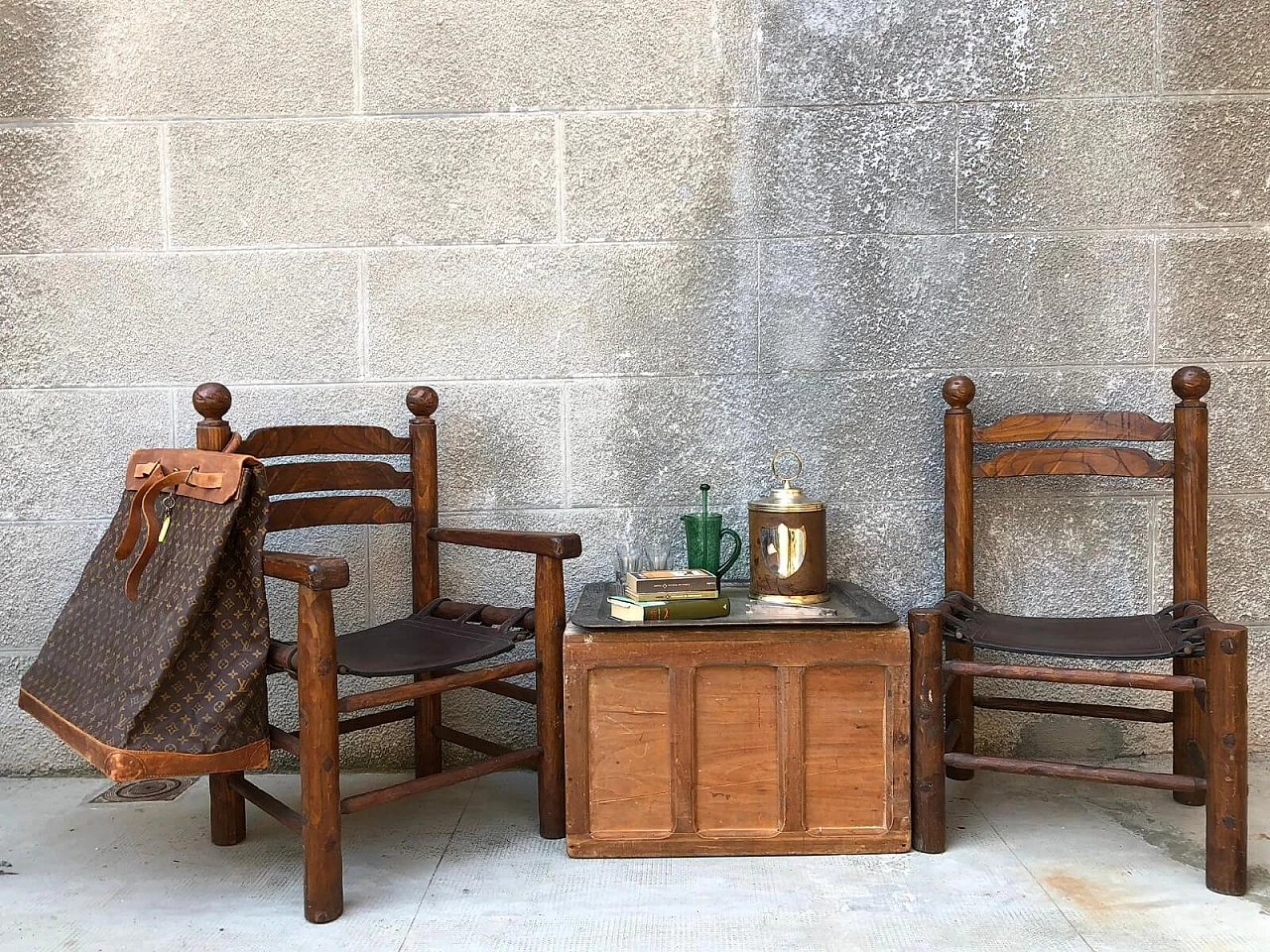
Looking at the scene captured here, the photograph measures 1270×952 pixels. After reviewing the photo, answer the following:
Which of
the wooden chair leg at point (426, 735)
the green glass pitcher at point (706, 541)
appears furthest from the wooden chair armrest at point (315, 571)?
the green glass pitcher at point (706, 541)

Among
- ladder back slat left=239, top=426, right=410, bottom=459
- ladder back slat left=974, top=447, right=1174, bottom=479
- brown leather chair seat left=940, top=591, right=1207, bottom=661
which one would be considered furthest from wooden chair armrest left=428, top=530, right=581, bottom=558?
ladder back slat left=974, top=447, right=1174, bottom=479

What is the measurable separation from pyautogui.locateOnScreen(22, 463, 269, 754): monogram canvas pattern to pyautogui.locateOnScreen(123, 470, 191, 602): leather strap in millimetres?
14

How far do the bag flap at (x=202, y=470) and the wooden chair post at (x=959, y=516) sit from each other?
4.77 feet

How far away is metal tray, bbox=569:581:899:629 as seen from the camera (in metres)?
1.88

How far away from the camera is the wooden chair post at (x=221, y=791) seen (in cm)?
190

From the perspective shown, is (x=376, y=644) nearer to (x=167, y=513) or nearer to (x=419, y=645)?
(x=419, y=645)

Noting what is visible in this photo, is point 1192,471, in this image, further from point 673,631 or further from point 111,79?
point 111,79

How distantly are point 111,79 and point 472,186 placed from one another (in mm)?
873

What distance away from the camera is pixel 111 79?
2363 millimetres

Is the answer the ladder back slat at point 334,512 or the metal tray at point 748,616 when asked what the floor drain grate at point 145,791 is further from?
the metal tray at point 748,616

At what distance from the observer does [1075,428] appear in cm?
221

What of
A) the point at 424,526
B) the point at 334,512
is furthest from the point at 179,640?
the point at 424,526

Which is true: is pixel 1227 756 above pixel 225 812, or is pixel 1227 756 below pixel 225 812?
above

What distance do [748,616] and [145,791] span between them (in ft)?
4.81
